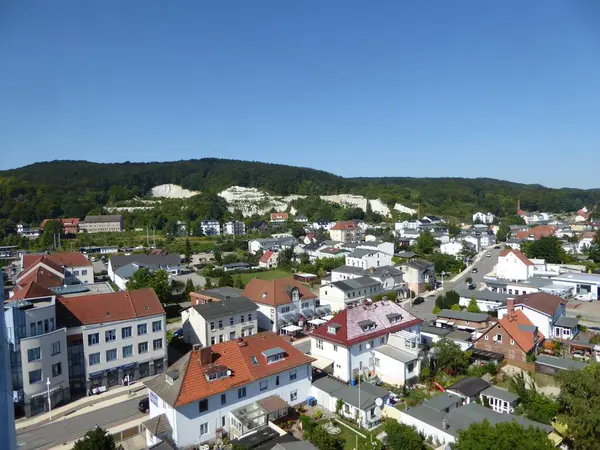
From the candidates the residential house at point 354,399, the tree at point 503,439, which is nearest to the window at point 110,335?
the residential house at point 354,399

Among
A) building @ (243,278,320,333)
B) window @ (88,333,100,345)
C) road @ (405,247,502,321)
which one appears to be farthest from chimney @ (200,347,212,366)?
road @ (405,247,502,321)

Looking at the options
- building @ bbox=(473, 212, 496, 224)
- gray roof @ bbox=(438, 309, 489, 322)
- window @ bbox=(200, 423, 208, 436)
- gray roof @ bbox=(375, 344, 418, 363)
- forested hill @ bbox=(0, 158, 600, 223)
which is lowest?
window @ bbox=(200, 423, 208, 436)

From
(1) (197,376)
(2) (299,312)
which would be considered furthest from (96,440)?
(2) (299,312)

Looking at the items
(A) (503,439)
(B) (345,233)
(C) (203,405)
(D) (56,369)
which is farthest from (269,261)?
(A) (503,439)

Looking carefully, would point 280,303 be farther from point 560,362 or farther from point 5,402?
point 5,402

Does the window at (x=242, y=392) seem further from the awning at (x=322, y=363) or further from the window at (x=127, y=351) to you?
the window at (x=127, y=351)

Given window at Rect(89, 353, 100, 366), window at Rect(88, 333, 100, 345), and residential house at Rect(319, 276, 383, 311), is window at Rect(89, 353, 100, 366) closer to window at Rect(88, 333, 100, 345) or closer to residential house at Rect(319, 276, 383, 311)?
window at Rect(88, 333, 100, 345)
